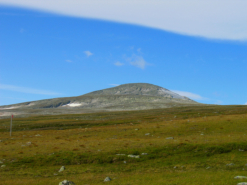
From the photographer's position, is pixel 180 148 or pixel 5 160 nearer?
pixel 5 160

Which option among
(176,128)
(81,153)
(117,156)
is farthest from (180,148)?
(176,128)

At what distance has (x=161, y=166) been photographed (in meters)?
27.6

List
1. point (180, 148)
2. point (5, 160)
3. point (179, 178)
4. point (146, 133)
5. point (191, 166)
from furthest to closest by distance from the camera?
point (146, 133)
point (180, 148)
point (5, 160)
point (191, 166)
point (179, 178)

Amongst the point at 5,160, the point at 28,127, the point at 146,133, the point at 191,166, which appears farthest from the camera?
the point at 28,127

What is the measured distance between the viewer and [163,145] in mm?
35406

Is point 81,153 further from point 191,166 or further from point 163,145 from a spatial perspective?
point 191,166

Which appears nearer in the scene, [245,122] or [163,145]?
[163,145]

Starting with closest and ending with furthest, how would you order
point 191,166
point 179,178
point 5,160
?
point 179,178 < point 191,166 < point 5,160

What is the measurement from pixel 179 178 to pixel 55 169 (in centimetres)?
1337

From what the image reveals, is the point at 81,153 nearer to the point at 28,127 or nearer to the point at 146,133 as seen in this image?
the point at 146,133

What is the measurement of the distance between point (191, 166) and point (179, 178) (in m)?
6.69

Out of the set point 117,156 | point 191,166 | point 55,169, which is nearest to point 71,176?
point 55,169

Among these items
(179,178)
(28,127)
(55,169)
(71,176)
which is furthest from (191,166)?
(28,127)

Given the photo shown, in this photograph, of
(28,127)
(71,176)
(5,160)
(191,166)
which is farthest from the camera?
(28,127)
